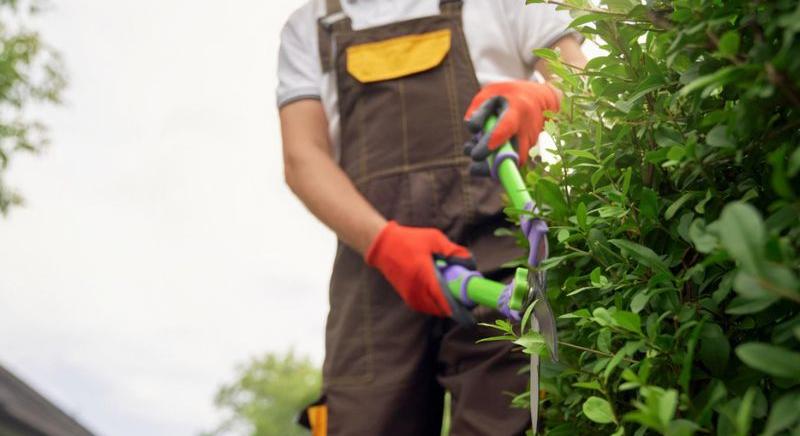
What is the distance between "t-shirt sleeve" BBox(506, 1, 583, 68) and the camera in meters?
2.61

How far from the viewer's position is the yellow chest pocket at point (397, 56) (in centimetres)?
268

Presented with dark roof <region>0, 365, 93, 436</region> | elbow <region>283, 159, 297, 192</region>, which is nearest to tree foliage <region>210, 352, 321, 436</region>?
dark roof <region>0, 365, 93, 436</region>

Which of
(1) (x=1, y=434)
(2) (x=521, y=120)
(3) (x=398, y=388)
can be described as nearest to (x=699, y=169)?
(2) (x=521, y=120)

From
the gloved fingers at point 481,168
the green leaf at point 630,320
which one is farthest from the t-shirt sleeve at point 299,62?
the green leaf at point 630,320

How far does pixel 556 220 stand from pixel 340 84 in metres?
1.52

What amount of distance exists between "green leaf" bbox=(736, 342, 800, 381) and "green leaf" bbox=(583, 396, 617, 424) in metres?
0.36

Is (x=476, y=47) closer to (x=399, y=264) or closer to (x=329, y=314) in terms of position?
(x=399, y=264)

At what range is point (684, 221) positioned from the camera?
1.06 metres

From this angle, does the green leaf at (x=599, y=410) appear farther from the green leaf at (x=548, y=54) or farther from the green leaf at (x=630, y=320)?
the green leaf at (x=548, y=54)

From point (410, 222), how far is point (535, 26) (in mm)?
779

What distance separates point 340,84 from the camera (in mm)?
2768

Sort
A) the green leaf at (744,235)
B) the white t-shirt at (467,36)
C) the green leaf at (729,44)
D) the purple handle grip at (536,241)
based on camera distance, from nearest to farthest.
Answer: the green leaf at (744,235)
the green leaf at (729,44)
the purple handle grip at (536,241)
the white t-shirt at (467,36)

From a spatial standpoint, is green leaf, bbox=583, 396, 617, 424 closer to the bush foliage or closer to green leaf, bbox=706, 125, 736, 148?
the bush foliage

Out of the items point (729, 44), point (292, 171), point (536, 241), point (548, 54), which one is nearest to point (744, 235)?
point (729, 44)
